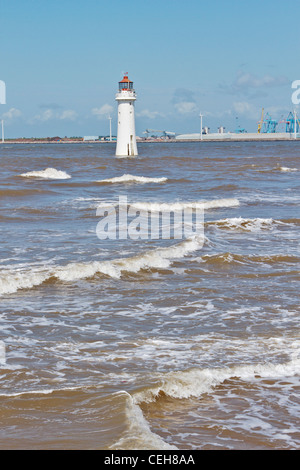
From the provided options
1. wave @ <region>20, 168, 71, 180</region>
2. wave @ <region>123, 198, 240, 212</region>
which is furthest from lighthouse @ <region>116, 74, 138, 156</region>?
wave @ <region>123, 198, 240, 212</region>

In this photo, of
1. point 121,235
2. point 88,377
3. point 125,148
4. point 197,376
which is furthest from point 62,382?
point 125,148

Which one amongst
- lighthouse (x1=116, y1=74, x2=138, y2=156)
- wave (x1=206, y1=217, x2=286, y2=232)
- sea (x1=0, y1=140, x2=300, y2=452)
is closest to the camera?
sea (x1=0, y1=140, x2=300, y2=452)

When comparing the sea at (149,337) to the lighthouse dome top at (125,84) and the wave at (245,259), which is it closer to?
the wave at (245,259)

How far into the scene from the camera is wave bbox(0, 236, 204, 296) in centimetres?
888

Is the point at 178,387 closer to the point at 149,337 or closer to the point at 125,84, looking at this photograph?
the point at 149,337

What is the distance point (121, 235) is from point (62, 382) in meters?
8.64

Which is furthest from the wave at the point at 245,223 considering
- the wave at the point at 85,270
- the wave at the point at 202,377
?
the wave at the point at 202,377

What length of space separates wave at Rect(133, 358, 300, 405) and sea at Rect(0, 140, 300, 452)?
13mm

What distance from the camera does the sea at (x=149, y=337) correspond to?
4421 mm

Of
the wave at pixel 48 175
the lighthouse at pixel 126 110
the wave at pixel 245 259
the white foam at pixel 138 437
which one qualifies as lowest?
the white foam at pixel 138 437

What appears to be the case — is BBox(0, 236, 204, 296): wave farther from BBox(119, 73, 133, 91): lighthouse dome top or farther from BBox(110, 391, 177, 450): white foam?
BBox(119, 73, 133, 91): lighthouse dome top

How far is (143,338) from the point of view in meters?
6.48

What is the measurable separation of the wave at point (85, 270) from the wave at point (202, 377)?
404cm

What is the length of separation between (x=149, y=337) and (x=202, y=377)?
4.39 ft
